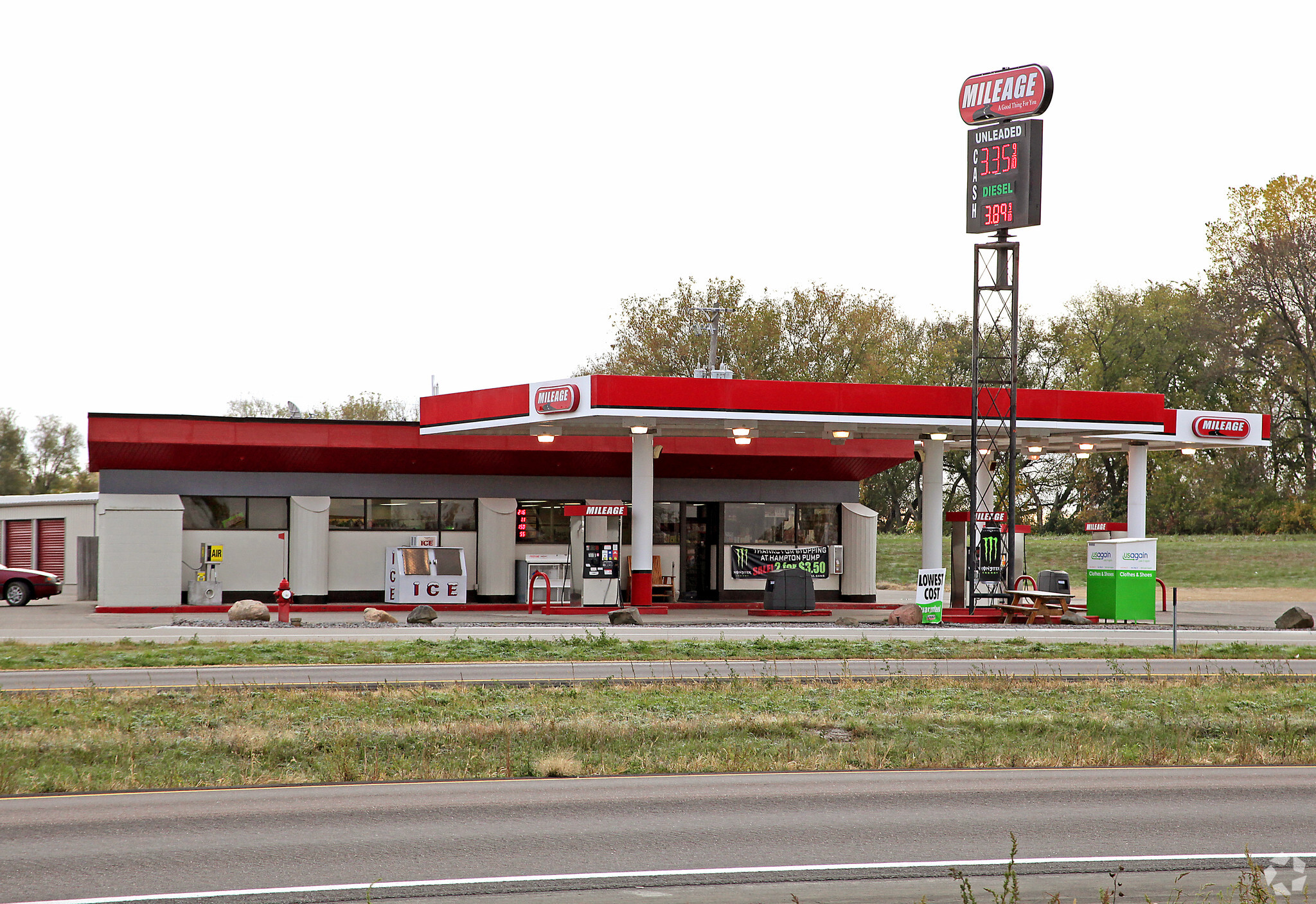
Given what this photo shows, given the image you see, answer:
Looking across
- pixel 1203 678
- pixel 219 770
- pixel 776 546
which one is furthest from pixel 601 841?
pixel 776 546

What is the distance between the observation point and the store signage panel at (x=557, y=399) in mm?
28547

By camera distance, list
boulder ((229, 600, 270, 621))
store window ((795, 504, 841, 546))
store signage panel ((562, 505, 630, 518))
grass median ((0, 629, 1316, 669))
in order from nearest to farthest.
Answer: grass median ((0, 629, 1316, 669)), boulder ((229, 600, 270, 621)), store signage panel ((562, 505, 630, 518)), store window ((795, 504, 841, 546))

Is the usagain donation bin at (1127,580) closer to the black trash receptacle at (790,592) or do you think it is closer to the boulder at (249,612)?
the black trash receptacle at (790,592)

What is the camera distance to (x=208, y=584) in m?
32.0

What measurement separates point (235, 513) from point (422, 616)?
24.5 ft

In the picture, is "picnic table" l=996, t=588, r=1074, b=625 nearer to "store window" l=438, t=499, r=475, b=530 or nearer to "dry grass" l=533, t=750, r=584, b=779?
"store window" l=438, t=499, r=475, b=530

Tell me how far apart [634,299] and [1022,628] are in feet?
127

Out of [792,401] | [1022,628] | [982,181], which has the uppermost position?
[982,181]

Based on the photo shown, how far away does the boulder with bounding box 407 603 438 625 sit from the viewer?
28984 millimetres

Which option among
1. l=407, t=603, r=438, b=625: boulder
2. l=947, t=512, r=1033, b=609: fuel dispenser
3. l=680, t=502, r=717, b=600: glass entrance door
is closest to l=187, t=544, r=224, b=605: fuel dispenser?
l=407, t=603, r=438, b=625: boulder

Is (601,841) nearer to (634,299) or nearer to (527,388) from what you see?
(527,388)

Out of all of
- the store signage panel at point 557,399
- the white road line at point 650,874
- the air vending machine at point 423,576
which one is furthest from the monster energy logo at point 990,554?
the white road line at point 650,874

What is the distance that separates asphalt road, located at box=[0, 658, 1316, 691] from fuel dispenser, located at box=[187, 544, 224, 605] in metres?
12.5

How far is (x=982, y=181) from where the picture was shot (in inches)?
1218
